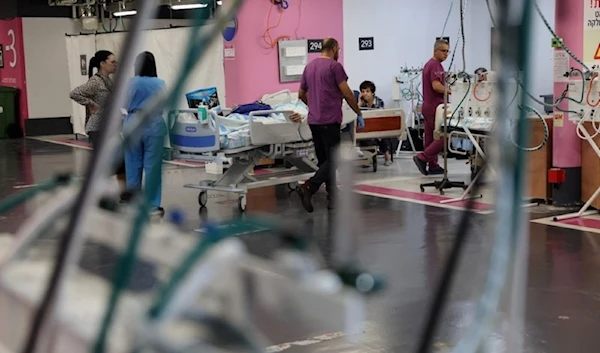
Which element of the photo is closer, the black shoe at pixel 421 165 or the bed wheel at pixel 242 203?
the bed wheel at pixel 242 203

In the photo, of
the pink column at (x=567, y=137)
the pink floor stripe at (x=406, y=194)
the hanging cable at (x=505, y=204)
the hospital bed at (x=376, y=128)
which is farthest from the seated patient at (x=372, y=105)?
the hanging cable at (x=505, y=204)

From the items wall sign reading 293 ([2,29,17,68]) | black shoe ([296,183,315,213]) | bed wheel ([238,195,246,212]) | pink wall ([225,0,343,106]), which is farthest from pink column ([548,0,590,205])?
wall sign reading 293 ([2,29,17,68])

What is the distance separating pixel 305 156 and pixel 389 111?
2.35m

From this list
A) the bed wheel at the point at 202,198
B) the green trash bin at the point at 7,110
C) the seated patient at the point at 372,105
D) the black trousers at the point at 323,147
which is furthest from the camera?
the green trash bin at the point at 7,110

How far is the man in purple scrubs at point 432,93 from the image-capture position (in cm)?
841

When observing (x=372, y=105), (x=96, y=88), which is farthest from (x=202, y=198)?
(x=372, y=105)

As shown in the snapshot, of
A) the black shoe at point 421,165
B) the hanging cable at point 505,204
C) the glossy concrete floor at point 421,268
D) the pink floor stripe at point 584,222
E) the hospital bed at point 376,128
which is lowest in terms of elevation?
the glossy concrete floor at point 421,268

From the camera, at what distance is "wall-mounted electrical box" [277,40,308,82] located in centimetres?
1152

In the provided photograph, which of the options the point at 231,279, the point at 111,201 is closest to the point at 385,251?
the point at 111,201

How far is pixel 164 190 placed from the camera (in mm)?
8000

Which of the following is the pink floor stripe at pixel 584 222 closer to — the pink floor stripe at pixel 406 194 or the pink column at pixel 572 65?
the pink column at pixel 572 65

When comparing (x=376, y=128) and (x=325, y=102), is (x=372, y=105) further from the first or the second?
(x=325, y=102)

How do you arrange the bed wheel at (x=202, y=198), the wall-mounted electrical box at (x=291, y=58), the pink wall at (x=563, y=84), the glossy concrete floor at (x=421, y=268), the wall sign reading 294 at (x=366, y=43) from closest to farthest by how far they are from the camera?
the glossy concrete floor at (x=421, y=268)
the pink wall at (x=563, y=84)
the bed wheel at (x=202, y=198)
the wall-mounted electrical box at (x=291, y=58)
the wall sign reading 294 at (x=366, y=43)

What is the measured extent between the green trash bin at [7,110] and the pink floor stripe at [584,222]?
11.7 meters
